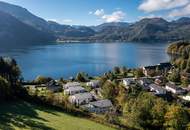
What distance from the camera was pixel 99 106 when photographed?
41.1m

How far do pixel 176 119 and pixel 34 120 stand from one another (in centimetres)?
1444

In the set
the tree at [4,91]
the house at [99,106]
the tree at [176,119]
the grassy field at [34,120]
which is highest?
the tree at [4,91]

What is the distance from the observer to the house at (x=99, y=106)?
4034 centimetres

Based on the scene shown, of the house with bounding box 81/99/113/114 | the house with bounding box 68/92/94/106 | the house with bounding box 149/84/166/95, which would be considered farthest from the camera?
the house with bounding box 149/84/166/95

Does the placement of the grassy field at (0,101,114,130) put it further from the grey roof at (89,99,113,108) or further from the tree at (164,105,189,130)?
the grey roof at (89,99,113,108)

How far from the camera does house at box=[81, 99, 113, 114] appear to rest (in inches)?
1588

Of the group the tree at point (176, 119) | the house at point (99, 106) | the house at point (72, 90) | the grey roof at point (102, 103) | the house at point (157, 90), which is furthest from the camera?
the house at point (157, 90)

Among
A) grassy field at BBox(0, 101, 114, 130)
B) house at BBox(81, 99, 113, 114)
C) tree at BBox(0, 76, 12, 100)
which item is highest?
tree at BBox(0, 76, 12, 100)

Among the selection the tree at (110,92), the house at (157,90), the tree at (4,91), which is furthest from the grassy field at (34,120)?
the house at (157,90)

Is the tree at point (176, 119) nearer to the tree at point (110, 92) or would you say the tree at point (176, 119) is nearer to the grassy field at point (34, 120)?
the grassy field at point (34, 120)

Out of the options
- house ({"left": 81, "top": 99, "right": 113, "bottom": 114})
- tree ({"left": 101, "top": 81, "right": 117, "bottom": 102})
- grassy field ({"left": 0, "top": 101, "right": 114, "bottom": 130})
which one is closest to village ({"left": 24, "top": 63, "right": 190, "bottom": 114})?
house ({"left": 81, "top": 99, "right": 113, "bottom": 114})

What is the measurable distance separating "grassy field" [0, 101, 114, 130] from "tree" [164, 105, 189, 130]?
668cm

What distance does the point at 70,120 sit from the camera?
88.7 feet

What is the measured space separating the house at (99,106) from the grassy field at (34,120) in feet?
38.5
